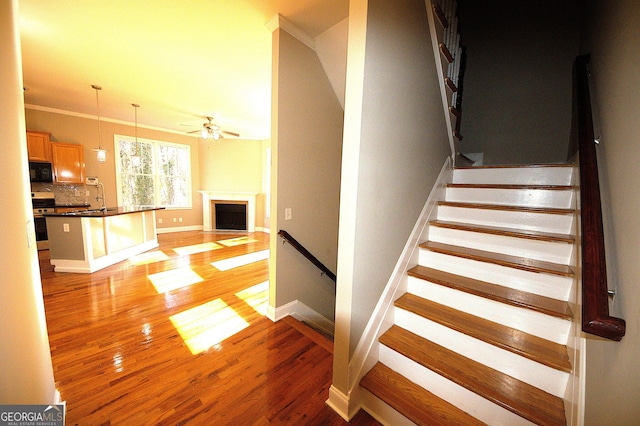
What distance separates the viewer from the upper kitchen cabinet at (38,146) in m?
4.57

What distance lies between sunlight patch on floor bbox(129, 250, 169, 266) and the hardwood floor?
2.60 feet

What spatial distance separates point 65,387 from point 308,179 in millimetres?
2464

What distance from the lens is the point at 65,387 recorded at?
1584mm

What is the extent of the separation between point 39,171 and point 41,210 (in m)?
0.77

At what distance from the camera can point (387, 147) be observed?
1.55 meters

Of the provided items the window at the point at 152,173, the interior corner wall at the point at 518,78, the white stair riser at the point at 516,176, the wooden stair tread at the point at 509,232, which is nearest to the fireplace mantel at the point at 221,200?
the window at the point at 152,173

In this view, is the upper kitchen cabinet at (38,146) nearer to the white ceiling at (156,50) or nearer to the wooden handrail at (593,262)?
the white ceiling at (156,50)

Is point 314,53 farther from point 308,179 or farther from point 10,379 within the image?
point 10,379

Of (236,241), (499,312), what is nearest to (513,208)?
(499,312)

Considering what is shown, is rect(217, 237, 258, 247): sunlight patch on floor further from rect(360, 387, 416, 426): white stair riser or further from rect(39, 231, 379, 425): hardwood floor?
rect(360, 387, 416, 426): white stair riser

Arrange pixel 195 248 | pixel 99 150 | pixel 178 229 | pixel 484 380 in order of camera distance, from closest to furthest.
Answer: pixel 484 380, pixel 99 150, pixel 195 248, pixel 178 229

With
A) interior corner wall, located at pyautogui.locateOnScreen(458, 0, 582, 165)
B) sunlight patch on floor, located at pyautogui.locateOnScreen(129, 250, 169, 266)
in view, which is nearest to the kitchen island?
sunlight patch on floor, located at pyautogui.locateOnScreen(129, 250, 169, 266)

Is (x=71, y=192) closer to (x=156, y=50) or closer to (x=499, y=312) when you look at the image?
(x=156, y=50)

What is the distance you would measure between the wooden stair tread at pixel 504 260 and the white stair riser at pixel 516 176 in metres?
0.87
